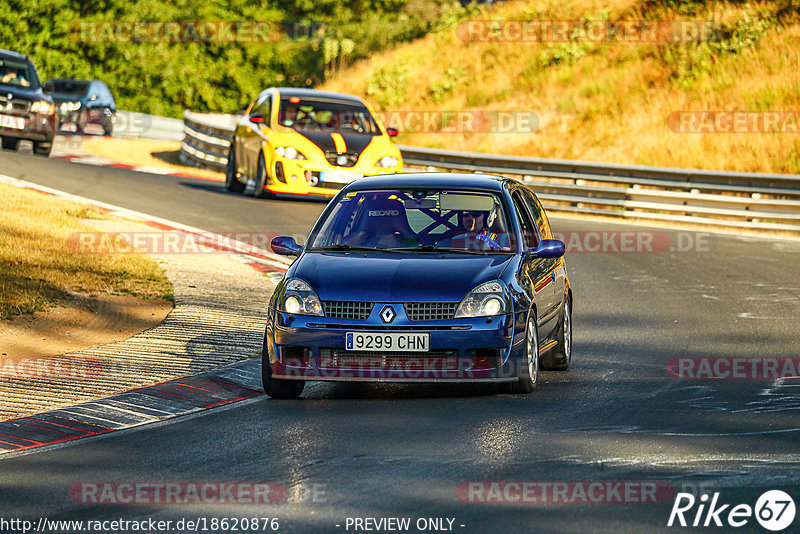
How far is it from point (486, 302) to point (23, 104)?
68.3 feet

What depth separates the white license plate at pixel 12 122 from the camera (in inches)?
1093

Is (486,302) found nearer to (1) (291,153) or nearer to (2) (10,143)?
(1) (291,153)

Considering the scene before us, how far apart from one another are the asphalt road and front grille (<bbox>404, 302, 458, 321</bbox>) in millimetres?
593

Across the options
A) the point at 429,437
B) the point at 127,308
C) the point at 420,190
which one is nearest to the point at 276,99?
the point at 127,308

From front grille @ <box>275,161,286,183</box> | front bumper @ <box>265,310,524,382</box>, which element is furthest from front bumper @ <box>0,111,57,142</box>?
front bumper @ <box>265,310,524,382</box>

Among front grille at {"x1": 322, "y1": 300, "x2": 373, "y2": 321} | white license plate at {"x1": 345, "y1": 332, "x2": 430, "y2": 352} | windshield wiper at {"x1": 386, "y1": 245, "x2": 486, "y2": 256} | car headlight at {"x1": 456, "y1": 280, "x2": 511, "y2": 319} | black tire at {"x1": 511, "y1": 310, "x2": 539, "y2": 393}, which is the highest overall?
windshield wiper at {"x1": 386, "y1": 245, "x2": 486, "y2": 256}

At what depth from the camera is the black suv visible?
27.6 meters

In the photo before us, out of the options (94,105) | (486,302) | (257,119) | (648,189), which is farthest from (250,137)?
(94,105)

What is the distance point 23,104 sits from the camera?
2767 cm

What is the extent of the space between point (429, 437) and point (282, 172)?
1375cm

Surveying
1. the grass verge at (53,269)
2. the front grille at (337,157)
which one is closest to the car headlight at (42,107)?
the front grille at (337,157)

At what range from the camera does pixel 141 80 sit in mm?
63562

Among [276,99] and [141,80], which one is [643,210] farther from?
[141,80]

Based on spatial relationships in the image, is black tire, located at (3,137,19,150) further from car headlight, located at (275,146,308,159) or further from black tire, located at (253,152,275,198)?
car headlight, located at (275,146,308,159)
